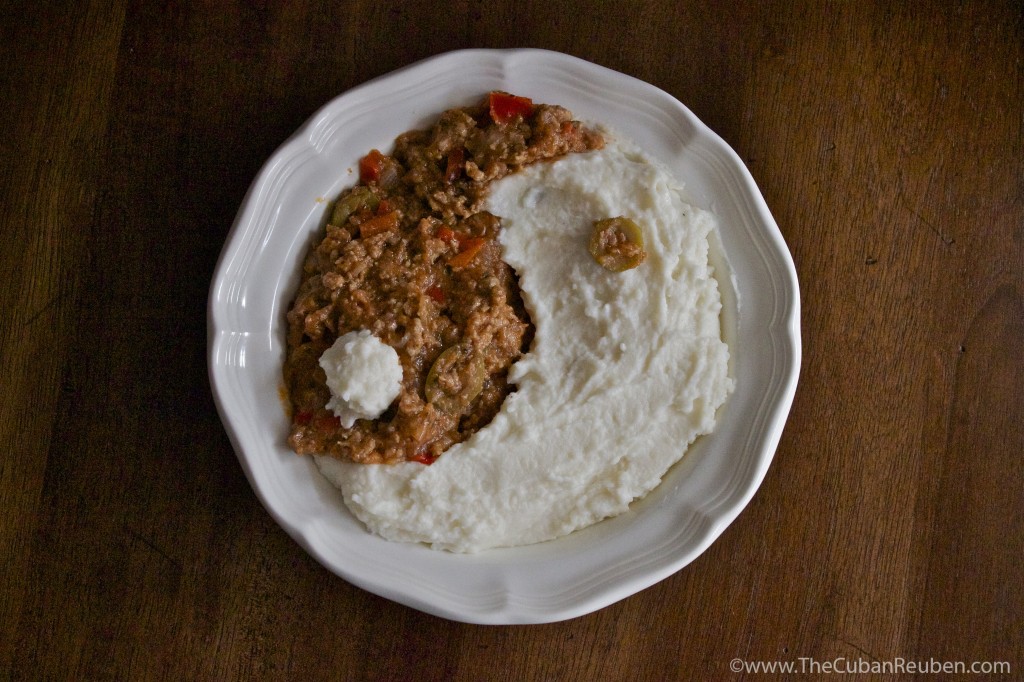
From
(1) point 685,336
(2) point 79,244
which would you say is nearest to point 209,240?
(2) point 79,244

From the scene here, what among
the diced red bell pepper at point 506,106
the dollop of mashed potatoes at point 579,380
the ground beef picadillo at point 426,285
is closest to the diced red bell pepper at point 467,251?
the ground beef picadillo at point 426,285

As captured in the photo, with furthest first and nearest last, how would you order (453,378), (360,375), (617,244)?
(617,244), (453,378), (360,375)

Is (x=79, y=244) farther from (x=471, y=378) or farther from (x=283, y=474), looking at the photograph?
(x=471, y=378)

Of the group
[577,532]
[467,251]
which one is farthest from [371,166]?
[577,532]

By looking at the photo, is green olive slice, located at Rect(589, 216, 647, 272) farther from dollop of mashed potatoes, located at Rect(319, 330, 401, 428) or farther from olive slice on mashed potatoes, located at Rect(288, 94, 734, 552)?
dollop of mashed potatoes, located at Rect(319, 330, 401, 428)

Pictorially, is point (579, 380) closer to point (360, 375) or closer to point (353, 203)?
point (360, 375)
